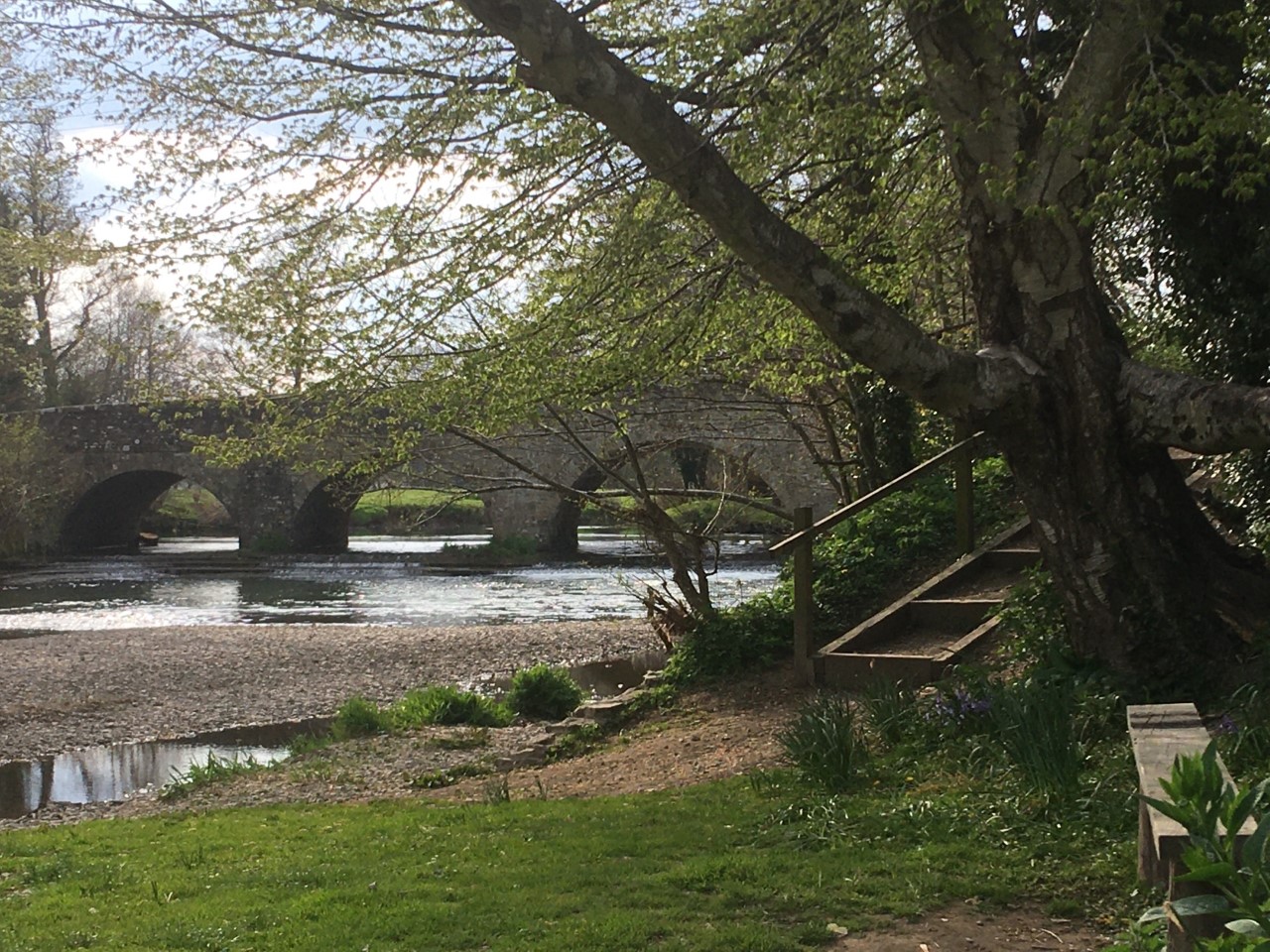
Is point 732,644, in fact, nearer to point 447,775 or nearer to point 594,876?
point 447,775

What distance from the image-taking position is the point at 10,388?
3850cm

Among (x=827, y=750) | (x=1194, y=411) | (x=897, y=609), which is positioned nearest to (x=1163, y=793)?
(x=827, y=750)

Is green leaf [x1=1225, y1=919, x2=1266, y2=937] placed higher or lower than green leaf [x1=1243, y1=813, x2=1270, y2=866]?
lower

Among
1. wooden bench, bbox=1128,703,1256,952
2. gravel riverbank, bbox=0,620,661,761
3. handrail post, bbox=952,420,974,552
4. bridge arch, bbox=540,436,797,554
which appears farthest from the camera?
bridge arch, bbox=540,436,797,554

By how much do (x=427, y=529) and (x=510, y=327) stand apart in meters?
38.6

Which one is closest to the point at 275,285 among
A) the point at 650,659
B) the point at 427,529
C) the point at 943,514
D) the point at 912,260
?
the point at 912,260

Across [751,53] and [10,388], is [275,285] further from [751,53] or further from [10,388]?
[10,388]

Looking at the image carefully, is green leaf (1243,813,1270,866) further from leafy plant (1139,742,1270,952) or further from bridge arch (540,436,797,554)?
bridge arch (540,436,797,554)

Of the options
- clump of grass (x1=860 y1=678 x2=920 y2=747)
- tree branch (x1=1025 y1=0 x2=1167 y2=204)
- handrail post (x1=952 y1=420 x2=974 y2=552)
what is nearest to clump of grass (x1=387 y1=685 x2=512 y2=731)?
handrail post (x1=952 y1=420 x2=974 y2=552)

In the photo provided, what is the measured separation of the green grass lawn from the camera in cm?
398

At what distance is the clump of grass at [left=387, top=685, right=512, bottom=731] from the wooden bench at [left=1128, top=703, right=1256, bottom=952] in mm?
7357

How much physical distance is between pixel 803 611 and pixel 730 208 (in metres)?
3.77

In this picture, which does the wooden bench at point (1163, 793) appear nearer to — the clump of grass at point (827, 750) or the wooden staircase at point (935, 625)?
the clump of grass at point (827, 750)

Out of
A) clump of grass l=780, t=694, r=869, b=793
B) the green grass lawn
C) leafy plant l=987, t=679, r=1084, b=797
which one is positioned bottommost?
the green grass lawn
